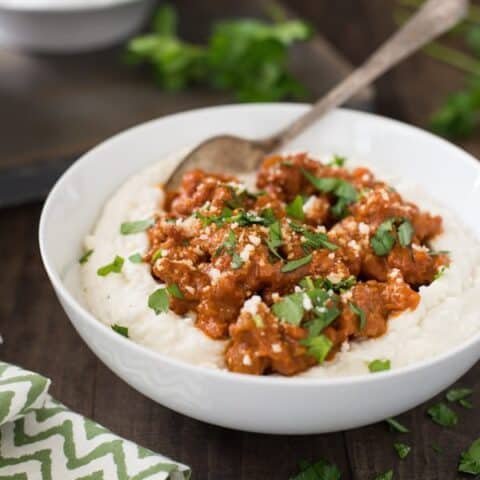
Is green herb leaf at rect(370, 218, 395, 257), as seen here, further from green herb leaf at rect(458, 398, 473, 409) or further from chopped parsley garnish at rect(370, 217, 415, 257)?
green herb leaf at rect(458, 398, 473, 409)

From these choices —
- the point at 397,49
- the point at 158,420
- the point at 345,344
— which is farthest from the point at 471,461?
the point at 397,49

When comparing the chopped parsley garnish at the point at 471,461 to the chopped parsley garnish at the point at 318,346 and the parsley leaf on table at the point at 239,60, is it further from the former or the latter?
the parsley leaf on table at the point at 239,60

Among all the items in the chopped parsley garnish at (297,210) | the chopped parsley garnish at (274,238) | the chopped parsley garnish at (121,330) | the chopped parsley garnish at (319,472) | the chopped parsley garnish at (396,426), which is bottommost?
the chopped parsley garnish at (319,472)

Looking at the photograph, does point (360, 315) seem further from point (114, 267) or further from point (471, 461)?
point (114, 267)

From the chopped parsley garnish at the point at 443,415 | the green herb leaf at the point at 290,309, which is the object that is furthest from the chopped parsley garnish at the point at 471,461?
the green herb leaf at the point at 290,309

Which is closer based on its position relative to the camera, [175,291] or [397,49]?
[175,291]

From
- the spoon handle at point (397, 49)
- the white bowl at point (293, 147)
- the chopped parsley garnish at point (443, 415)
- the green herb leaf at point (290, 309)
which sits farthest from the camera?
the spoon handle at point (397, 49)

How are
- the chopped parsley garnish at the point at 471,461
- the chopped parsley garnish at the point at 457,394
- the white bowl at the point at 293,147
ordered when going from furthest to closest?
1. the chopped parsley garnish at the point at 457,394
2. the chopped parsley garnish at the point at 471,461
3. the white bowl at the point at 293,147
